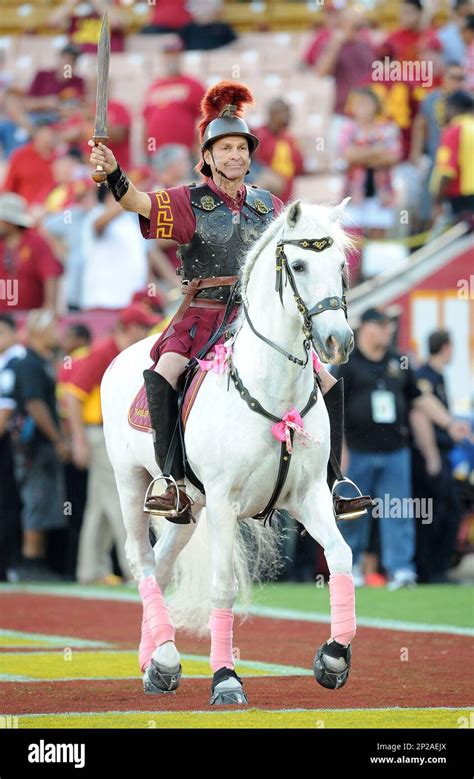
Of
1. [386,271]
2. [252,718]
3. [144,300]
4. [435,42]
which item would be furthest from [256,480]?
[435,42]

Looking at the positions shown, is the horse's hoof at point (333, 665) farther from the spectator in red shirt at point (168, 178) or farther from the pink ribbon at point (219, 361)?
the spectator in red shirt at point (168, 178)

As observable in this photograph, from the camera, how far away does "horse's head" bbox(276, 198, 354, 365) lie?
718 centimetres

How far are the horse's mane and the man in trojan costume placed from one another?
267 millimetres

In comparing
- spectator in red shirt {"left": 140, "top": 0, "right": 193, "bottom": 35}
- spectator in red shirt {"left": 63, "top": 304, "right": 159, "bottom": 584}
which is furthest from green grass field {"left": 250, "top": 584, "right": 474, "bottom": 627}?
spectator in red shirt {"left": 140, "top": 0, "right": 193, "bottom": 35}

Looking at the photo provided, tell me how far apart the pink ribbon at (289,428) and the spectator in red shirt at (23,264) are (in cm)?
965

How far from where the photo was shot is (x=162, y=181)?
56.4 ft

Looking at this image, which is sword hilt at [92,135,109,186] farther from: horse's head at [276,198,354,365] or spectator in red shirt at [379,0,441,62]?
spectator in red shirt at [379,0,441,62]

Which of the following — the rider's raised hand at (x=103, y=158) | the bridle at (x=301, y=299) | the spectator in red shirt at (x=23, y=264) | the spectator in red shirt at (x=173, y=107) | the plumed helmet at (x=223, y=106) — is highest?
the spectator in red shirt at (x=173, y=107)

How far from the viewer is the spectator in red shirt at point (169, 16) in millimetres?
21438

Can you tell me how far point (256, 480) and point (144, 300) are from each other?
288 inches

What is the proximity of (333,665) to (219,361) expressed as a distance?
66.4 inches

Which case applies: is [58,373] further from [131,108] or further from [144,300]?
[131,108]

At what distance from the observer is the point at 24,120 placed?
21.0 m

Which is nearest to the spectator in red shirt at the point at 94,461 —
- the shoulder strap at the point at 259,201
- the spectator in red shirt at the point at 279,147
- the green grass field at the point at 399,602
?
the green grass field at the point at 399,602
